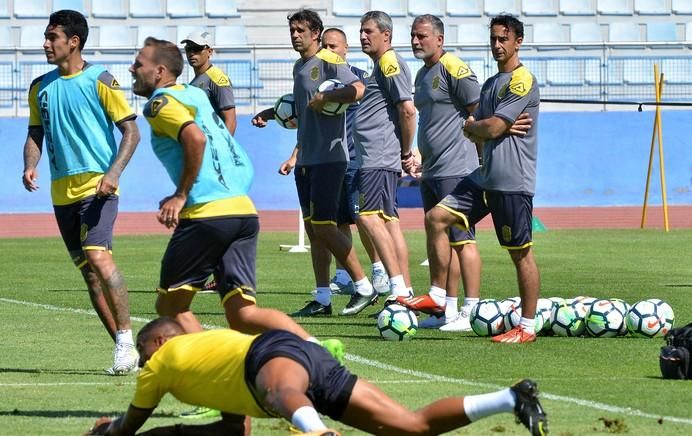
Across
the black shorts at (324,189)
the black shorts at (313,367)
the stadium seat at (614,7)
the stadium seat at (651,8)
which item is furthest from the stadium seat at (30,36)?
the black shorts at (313,367)

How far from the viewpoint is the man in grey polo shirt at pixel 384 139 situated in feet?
40.9

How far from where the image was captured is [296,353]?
5.73 metres

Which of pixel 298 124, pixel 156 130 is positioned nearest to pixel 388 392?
pixel 156 130

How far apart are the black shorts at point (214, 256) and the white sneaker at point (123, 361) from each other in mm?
1400

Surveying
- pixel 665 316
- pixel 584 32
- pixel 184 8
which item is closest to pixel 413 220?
pixel 584 32

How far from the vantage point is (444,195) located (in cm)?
1184

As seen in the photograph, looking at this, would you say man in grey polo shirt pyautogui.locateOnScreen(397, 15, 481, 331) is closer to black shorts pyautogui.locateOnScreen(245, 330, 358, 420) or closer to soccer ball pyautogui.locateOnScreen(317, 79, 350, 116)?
soccer ball pyautogui.locateOnScreen(317, 79, 350, 116)

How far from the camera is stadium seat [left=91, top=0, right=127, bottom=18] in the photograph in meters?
34.3

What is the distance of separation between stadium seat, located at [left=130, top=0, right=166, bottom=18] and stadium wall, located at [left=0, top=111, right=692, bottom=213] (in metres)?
5.10

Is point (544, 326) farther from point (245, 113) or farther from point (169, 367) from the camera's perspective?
point (245, 113)

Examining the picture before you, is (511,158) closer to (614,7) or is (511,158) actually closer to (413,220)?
(413,220)

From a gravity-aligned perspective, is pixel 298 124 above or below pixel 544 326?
above

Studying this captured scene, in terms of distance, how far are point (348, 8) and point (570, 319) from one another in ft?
80.1

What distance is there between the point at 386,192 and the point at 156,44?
563 centimetres
